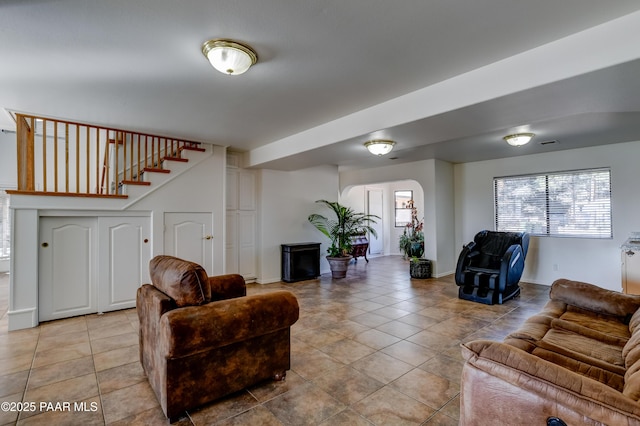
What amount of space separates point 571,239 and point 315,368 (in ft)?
17.5

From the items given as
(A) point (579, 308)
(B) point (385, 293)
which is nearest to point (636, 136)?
(A) point (579, 308)

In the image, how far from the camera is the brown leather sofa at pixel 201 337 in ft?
6.29

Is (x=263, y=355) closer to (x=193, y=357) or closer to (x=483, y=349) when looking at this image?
(x=193, y=357)

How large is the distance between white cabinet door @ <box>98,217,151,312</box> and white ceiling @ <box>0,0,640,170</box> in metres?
1.41

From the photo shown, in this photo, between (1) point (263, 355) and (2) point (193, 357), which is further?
(1) point (263, 355)

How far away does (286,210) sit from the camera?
6.31m

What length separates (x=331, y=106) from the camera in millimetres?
3400

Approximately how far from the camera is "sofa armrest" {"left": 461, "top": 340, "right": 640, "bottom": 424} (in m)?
1.04

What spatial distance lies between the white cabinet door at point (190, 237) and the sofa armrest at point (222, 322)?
3.01 metres

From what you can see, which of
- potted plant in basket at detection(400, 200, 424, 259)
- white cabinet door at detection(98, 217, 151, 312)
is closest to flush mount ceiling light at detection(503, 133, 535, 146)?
potted plant in basket at detection(400, 200, 424, 259)

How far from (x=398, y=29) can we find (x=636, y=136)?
4837mm

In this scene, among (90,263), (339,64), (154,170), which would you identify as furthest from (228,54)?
(90,263)

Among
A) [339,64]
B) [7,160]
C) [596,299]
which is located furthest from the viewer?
[7,160]

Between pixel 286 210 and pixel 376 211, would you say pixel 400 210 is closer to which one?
A: pixel 376 211
